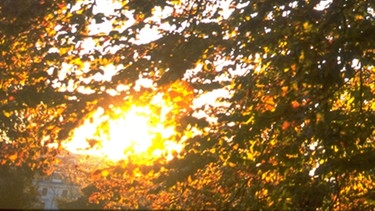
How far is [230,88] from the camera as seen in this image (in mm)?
9695

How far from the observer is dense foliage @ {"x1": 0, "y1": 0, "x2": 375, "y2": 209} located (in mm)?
6625

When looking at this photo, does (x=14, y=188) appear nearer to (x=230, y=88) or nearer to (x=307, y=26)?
(x=230, y=88)

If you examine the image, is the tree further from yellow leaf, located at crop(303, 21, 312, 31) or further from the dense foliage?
yellow leaf, located at crop(303, 21, 312, 31)

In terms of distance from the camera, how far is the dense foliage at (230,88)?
662cm

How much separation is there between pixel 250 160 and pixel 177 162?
40.2 inches

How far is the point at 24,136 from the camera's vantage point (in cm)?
950

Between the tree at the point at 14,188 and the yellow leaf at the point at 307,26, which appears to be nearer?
the yellow leaf at the point at 307,26

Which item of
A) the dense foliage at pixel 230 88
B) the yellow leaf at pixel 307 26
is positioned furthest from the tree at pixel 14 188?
the yellow leaf at pixel 307 26

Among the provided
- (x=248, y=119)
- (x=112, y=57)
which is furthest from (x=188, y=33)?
(x=248, y=119)

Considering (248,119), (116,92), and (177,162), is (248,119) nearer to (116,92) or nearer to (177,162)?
(177,162)

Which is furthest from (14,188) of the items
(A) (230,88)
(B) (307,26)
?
(B) (307,26)

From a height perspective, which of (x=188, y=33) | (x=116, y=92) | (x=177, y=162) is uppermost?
(x=188, y=33)

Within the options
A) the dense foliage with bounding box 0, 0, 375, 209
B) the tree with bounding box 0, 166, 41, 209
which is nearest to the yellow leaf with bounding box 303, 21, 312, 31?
the dense foliage with bounding box 0, 0, 375, 209

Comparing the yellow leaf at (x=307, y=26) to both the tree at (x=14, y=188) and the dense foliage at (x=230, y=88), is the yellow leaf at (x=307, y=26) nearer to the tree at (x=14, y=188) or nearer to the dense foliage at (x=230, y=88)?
the dense foliage at (x=230, y=88)
